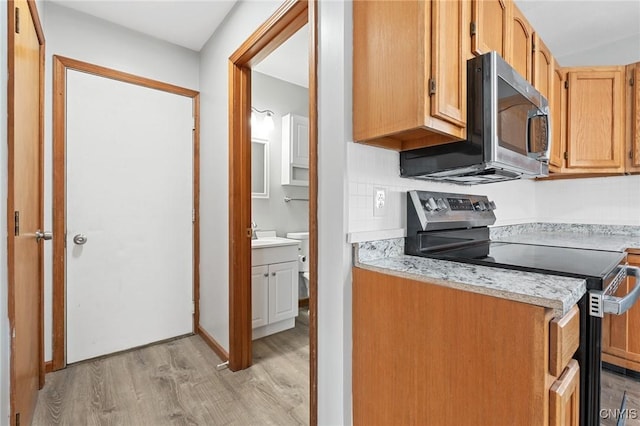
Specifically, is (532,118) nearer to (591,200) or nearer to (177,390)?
(591,200)

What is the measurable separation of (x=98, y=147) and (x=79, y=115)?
232 mm

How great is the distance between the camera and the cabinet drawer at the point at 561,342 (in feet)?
2.51

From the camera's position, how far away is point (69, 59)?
6.91 ft

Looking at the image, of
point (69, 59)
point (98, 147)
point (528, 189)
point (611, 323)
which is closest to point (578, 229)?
point (528, 189)

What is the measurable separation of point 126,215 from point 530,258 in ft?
8.28

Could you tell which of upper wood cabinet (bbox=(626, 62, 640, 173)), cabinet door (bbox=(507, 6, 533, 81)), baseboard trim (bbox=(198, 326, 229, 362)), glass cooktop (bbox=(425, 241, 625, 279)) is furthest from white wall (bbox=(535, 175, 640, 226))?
baseboard trim (bbox=(198, 326, 229, 362))

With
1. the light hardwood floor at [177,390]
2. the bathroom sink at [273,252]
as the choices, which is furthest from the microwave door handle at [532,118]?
the bathroom sink at [273,252]

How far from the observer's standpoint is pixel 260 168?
3137 millimetres

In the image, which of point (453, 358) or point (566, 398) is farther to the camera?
point (453, 358)

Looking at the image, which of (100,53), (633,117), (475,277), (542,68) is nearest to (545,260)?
(475,277)

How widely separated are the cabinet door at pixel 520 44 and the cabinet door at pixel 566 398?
1.28 meters

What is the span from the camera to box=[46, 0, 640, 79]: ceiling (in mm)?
2092

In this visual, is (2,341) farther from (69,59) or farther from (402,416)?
(69,59)

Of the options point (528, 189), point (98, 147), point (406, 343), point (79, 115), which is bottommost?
point (406, 343)
